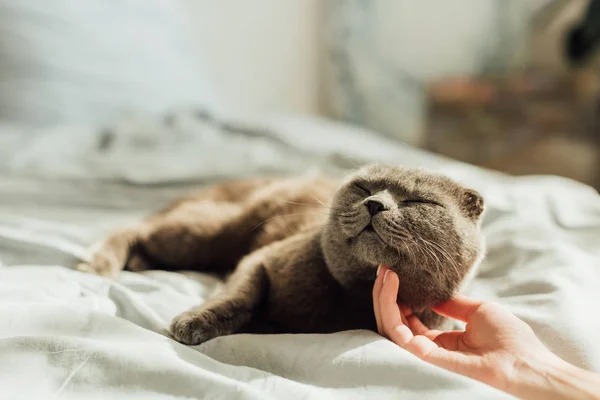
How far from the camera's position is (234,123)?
7.33ft

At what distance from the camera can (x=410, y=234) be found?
889 millimetres

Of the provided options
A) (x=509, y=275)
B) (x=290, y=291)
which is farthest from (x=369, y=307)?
(x=509, y=275)

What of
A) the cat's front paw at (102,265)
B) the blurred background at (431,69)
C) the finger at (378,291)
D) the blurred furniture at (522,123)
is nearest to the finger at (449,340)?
the finger at (378,291)

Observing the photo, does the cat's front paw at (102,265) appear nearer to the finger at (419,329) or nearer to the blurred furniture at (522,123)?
the finger at (419,329)

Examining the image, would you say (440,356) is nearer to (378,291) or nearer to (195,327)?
(378,291)

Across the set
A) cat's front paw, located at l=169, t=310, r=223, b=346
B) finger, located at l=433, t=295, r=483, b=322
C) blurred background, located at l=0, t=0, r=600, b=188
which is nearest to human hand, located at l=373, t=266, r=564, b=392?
finger, located at l=433, t=295, r=483, b=322

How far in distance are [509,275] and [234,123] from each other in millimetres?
1412

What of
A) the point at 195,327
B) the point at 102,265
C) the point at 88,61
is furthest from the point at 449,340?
the point at 88,61

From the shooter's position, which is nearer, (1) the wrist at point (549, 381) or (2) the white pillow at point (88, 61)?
(1) the wrist at point (549, 381)

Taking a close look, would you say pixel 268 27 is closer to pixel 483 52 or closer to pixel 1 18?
pixel 483 52

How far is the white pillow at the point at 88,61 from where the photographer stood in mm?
2039

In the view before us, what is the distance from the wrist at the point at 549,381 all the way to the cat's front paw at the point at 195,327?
1.54 ft

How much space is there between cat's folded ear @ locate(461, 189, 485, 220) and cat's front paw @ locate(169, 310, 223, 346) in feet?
1.62

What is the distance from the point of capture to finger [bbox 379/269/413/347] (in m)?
0.83
